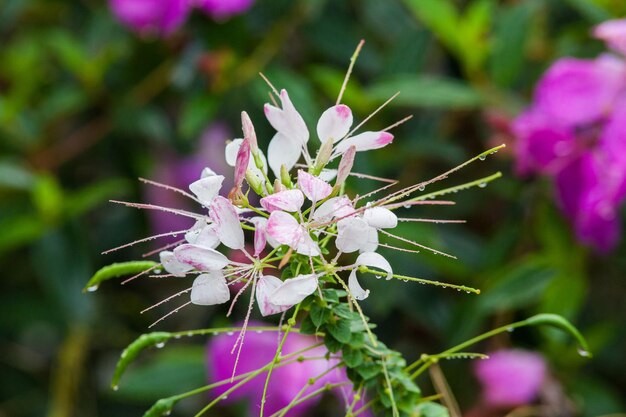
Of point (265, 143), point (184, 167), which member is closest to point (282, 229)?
point (265, 143)

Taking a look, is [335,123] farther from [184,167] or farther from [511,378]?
[184,167]

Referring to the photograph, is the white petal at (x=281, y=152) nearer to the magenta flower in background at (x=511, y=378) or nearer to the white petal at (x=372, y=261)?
the white petal at (x=372, y=261)

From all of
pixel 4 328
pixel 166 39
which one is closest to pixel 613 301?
pixel 166 39

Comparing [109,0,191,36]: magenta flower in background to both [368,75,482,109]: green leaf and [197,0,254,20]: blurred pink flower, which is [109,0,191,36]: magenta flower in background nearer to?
[197,0,254,20]: blurred pink flower

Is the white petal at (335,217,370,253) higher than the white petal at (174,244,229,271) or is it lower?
lower

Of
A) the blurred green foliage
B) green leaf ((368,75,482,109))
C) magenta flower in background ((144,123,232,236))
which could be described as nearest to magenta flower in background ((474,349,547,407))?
the blurred green foliage

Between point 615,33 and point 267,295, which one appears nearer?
point 267,295

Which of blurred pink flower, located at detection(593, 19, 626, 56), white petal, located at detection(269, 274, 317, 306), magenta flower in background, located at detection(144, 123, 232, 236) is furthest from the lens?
magenta flower in background, located at detection(144, 123, 232, 236)
